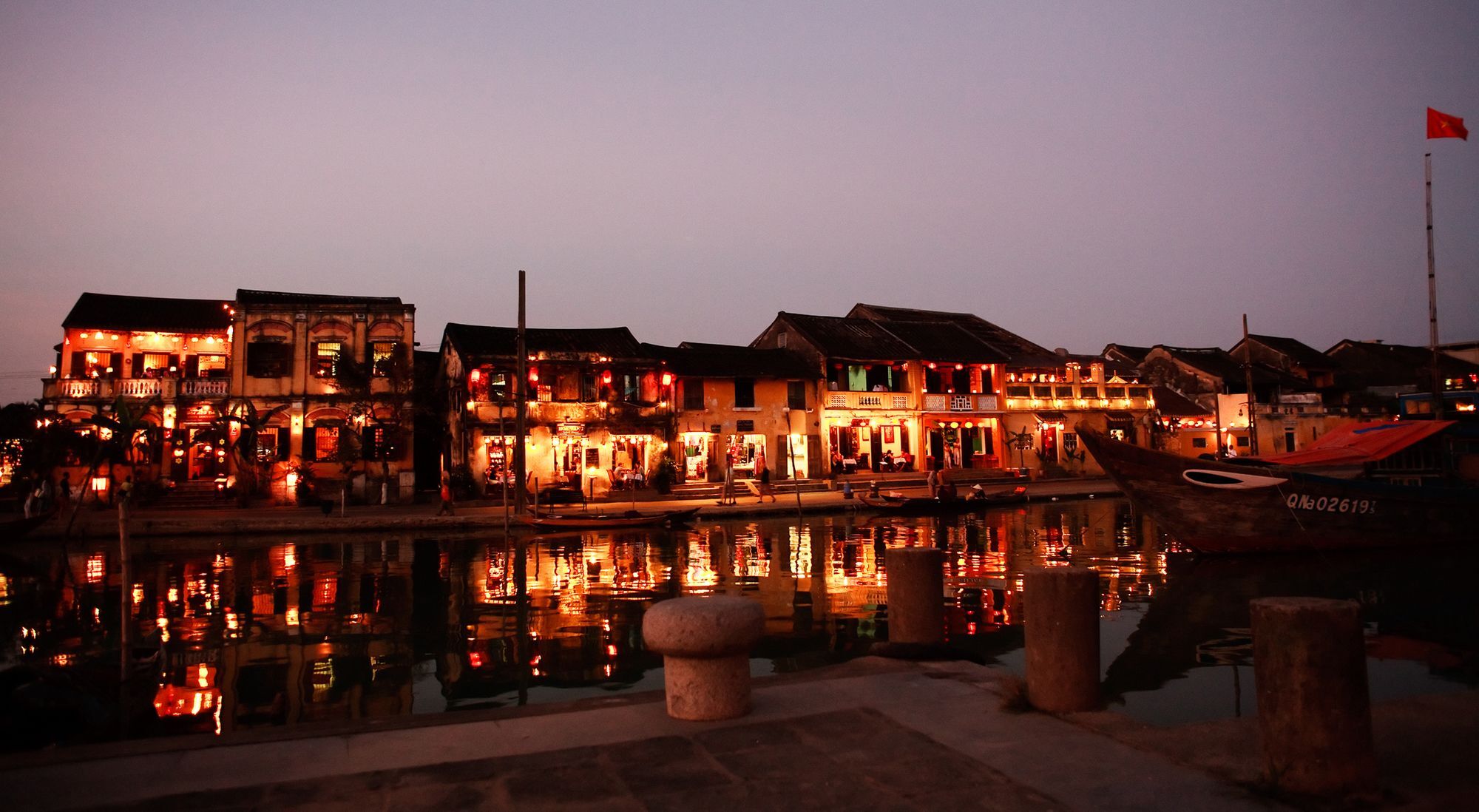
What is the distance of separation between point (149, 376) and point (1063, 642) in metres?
34.4

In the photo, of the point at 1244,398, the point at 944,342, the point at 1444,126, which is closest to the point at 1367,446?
the point at 1444,126

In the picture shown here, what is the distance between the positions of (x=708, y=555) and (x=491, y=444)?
641 inches

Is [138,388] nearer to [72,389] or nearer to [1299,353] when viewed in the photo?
[72,389]

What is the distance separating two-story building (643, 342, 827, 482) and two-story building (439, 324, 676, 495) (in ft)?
5.26

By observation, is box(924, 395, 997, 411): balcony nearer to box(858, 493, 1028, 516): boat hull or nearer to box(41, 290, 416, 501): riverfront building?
box(858, 493, 1028, 516): boat hull

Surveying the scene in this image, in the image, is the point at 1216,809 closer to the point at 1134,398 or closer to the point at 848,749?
the point at 848,749

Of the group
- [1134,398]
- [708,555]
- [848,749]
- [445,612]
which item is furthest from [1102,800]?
[1134,398]

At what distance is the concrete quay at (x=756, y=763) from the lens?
399cm

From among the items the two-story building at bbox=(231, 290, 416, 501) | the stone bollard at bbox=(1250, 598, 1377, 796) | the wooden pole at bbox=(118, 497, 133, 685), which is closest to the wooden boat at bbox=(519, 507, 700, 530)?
the two-story building at bbox=(231, 290, 416, 501)

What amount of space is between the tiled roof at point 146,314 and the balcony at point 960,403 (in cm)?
2905

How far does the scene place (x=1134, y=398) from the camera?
4700cm

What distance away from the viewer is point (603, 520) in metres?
23.9

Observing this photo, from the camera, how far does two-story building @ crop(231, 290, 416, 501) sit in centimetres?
3175

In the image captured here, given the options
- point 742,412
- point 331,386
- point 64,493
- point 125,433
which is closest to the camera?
point 64,493
